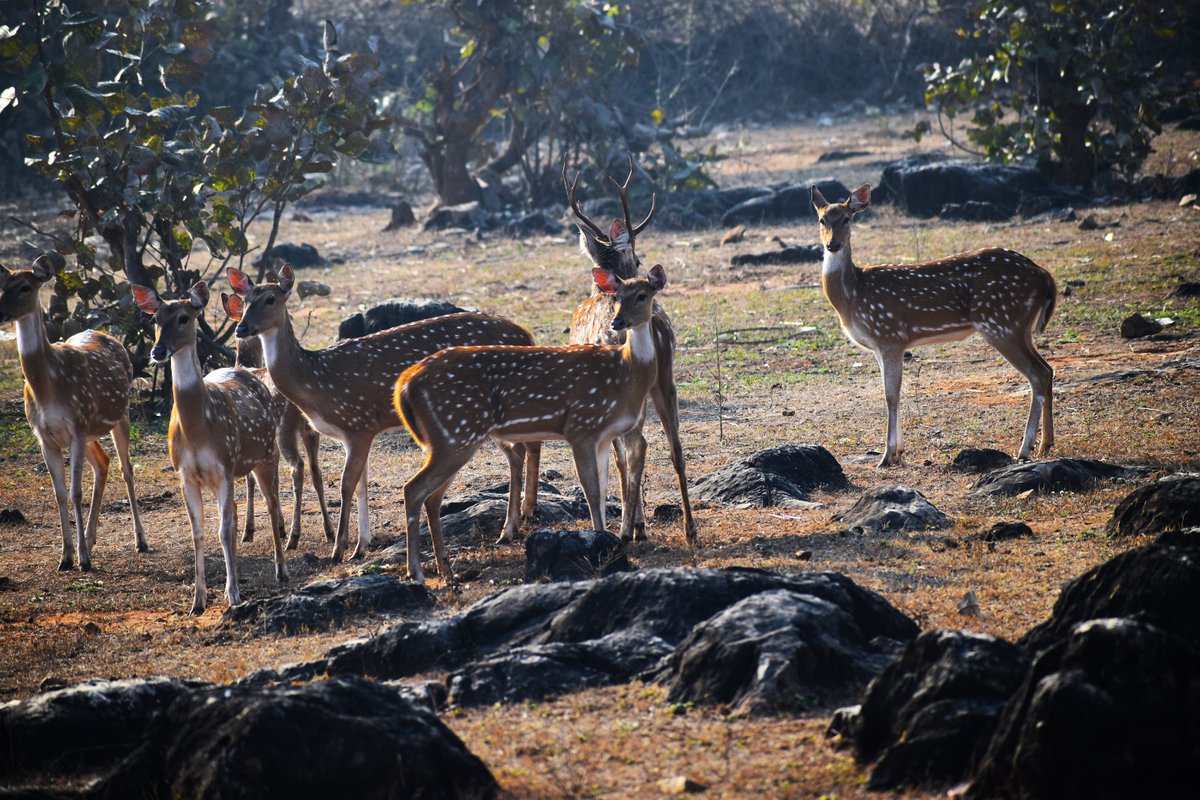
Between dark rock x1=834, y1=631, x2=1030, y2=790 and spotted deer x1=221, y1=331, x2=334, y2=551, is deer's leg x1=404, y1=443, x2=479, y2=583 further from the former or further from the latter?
dark rock x1=834, y1=631, x2=1030, y2=790

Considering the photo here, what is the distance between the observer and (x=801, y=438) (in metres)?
13.8

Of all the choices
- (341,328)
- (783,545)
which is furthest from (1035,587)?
(341,328)

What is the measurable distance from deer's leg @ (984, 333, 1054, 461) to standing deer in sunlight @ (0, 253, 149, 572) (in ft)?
26.9


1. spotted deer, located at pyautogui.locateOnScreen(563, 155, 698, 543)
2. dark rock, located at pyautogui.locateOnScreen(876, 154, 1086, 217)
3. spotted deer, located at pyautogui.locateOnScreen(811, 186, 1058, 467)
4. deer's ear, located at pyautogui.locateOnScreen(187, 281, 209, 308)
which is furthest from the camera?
dark rock, located at pyautogui.locateOnScreen(876, 154, 1086, 217)

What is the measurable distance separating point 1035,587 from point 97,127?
485 inches

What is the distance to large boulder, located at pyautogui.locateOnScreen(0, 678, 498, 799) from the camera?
548 centimetres

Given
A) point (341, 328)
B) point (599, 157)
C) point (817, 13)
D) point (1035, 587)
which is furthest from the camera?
point (817, 13)

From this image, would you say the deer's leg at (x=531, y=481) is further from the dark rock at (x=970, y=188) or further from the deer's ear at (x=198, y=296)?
the dark rock at (x=970, y=188)

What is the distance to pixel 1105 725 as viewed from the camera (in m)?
4.92

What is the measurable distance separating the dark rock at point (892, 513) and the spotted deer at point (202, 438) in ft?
14.9

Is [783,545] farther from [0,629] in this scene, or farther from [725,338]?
[725,338]

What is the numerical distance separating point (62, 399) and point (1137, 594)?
30.5 ft

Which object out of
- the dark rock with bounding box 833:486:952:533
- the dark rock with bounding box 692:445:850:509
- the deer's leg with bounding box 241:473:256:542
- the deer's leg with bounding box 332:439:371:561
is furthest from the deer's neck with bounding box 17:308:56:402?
the dark rock with bounding box 833:486:952:533

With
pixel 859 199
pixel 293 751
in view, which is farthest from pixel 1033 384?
pixel 293 751
